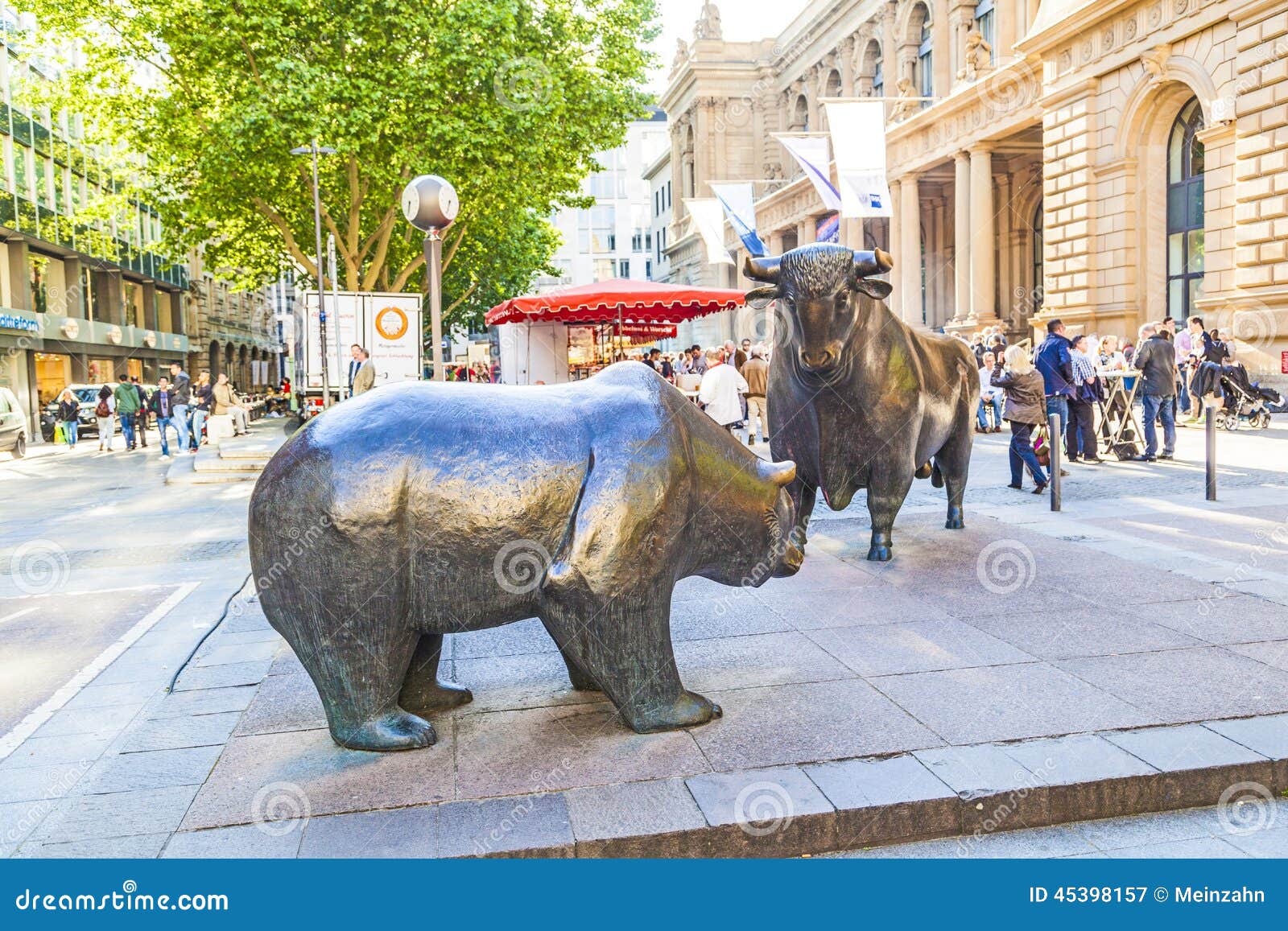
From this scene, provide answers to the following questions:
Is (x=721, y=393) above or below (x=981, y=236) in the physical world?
below

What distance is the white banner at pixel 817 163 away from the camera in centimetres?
2261

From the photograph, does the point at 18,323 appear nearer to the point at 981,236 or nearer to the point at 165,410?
the point at 165,410

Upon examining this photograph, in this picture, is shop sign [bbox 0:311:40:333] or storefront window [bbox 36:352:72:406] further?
storefront window [bbox 36:352:72:406]

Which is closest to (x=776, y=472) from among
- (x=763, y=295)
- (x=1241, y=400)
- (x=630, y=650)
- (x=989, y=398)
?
(x=630, y=650)

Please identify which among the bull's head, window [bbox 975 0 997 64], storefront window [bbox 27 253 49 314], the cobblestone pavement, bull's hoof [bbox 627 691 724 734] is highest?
window [bbox 975 0 997 64]

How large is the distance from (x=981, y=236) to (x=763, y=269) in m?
29.3

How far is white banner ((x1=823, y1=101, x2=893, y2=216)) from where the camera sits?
875 inches

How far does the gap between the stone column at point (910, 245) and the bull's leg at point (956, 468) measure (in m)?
30.2

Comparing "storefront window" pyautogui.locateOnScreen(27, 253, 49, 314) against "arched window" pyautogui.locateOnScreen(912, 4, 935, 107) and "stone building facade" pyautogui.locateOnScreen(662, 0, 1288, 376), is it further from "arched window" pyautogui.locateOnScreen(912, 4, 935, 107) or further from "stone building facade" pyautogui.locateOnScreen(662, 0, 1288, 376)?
"arched window" pyautogui.locateOnScreen(912, 4, 935, 107)

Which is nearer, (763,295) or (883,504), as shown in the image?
(763,295)

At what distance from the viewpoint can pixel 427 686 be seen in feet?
15.0

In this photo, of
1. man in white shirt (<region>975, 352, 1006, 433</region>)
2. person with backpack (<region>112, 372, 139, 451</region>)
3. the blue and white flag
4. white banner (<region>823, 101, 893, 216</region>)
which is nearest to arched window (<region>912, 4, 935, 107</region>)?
the blue and white flag

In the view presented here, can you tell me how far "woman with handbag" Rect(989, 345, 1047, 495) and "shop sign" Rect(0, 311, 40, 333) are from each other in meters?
33.1

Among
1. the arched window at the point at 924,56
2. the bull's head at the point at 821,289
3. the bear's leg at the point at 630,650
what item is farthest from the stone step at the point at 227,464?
the arched window at the point at 924,56
